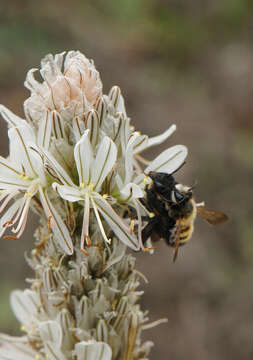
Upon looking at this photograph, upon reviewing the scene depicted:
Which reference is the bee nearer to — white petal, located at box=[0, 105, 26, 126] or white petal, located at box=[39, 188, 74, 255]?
white petal, located at box=[39, 188, 74, 255]

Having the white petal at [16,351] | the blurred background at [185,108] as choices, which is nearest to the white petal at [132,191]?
the white petal at [16,351]

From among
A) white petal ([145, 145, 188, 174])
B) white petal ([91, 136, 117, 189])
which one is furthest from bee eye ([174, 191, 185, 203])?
white petal ([91, 136, 117, 189])

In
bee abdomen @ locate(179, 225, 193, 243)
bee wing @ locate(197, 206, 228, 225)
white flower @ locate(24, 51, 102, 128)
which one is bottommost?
bee abdomen @ locate(179, 225, 193, 243)

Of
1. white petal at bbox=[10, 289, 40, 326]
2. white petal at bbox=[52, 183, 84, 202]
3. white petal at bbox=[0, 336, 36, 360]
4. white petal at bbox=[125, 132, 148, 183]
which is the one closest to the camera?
white petal at bbox=[52, 183, 84, 202]

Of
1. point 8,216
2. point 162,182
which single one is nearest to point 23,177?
point 8,216

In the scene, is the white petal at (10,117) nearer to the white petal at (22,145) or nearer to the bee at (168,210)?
the white petal at (22,145)

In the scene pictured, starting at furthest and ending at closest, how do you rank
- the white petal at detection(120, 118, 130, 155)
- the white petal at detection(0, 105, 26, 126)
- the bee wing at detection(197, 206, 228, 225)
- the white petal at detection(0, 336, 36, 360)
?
the bee wing at detection(197, 206, 228, 225)
the white petal at detection(0, 336, 36, 360)
the white petal at detection(0, 105, 26, 126)
the white petal at detection(120, 118, 130, 155)

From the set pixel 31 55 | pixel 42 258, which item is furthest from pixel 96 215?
pixel 31 55

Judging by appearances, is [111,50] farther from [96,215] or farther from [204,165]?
[96,215]
